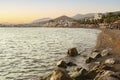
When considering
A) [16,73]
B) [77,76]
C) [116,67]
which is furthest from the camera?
[16,73]

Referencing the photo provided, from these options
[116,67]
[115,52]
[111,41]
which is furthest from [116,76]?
[111,41]

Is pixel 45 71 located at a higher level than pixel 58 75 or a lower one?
lower

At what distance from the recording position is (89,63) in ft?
99.5

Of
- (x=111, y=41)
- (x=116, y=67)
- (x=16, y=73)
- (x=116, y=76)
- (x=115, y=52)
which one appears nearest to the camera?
(x=116, y=76)

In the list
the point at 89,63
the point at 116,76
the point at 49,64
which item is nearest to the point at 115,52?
the point at 89,63

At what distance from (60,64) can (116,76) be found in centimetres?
1196

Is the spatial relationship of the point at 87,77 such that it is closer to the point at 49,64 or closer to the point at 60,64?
the point at 60,64

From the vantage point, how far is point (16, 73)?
1072 inches

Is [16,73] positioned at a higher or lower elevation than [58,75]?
lower

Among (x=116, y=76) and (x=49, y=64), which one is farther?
(x=49, y=64)

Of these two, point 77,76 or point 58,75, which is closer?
point 58,75

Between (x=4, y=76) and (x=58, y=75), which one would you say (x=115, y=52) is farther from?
(x=58, y=75)

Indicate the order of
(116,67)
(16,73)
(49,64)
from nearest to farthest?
(116,67), (16,73), (49,64)

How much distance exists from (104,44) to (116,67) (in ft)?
73.4
